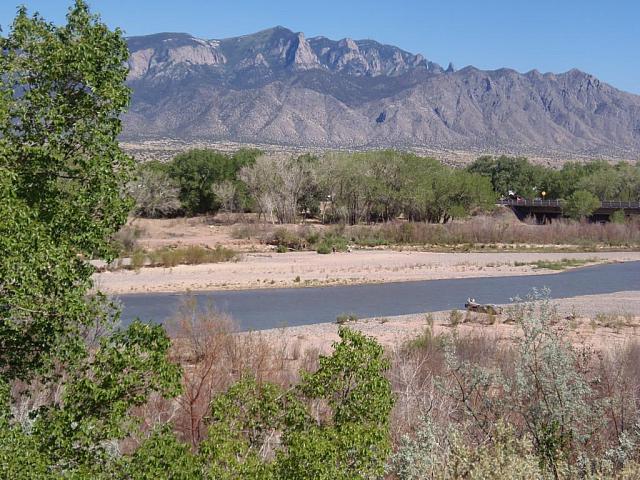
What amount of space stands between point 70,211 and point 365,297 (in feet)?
115

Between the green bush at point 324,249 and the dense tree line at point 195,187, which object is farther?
the dense tree line at point 195,187

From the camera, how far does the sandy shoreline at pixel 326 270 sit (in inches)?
1823

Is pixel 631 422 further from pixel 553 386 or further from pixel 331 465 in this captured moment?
pixel 331 465

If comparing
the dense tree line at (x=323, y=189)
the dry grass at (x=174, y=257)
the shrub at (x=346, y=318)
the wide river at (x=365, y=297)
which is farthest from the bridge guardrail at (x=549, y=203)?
the shrub at (x=346, y=318)

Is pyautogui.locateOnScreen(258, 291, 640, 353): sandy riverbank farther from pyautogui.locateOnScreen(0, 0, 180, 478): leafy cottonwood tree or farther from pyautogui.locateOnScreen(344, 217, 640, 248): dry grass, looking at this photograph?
pyautogui.locateOnScreen(344, 217, 640, 248): dry grass

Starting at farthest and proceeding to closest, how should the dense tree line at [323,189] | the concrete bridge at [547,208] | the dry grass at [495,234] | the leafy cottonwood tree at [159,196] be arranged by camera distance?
1. the concrete bridge at [547,208]
2. the dense tree line at [323,189]
3. the leafy cottonwood tree at [159,196]
4. the dry grass at [495,234]

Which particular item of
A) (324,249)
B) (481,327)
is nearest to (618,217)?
(324,249)

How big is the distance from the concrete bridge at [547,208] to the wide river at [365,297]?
103 feet

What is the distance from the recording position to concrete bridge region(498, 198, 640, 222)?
272 ft

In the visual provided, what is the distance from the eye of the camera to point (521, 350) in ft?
31.9

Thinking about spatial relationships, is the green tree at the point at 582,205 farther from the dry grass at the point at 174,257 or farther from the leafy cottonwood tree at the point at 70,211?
the leafy cottonwood tree at the point at 70,211

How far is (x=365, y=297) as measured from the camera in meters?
42.2

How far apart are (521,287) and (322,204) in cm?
Answer: 4188

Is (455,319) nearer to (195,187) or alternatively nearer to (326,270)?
(326,270)
